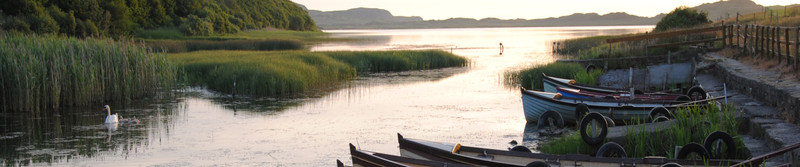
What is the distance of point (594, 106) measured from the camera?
15.5 m

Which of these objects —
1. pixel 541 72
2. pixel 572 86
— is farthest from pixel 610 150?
pixel 541 72

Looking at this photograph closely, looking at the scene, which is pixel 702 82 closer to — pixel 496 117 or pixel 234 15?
pixel 496 117

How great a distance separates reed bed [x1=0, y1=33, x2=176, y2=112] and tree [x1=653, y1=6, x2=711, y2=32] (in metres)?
26.5

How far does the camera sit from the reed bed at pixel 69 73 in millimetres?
17797

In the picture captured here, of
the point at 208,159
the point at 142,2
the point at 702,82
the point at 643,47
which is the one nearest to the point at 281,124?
the point at 208,159

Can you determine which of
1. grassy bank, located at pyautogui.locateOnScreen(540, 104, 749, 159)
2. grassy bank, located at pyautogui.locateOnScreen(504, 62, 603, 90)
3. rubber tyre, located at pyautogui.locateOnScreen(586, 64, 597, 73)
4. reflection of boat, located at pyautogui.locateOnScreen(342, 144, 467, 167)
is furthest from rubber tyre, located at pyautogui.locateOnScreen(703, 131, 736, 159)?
rubber tyre, located at pyautogui.locateOnScreen(586, 64, 597, 73)

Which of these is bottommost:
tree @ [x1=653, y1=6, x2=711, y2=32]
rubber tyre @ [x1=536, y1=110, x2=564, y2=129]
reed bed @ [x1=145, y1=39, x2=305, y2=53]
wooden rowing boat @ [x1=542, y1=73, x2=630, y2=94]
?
rubber tyre @ [x1=536, y1=110, x2=564, y2=129]

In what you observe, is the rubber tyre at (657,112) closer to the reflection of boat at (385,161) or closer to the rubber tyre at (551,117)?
the rubber tyre at (551,117)

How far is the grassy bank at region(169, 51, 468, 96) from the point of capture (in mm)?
23356

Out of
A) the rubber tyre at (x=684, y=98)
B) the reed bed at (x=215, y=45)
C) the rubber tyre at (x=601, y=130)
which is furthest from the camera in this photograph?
the reed bed at (x=215, y=45)

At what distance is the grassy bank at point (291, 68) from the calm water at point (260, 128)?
1087 mm

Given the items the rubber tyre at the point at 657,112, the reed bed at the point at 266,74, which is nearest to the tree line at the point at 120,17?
the reed bed at the point at 266,74

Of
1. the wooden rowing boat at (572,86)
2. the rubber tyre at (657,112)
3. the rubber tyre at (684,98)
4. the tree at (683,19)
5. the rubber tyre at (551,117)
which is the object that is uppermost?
the tree at (683,19)

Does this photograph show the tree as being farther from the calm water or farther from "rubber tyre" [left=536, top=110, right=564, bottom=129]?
"rubber tyre" [left=536, top=110, right=564, bottom=129]
